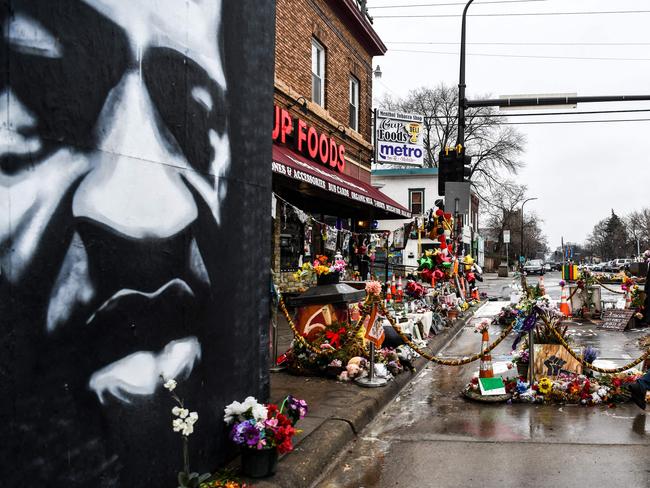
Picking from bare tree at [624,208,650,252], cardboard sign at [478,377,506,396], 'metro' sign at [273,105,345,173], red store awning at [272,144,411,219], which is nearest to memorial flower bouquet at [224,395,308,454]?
cardboard sign at [478,377,506,396]

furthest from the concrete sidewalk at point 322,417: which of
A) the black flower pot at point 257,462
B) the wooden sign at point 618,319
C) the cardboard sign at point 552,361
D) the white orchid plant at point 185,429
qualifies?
the wooden sign at point 618,319

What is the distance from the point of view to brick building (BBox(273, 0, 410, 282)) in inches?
529

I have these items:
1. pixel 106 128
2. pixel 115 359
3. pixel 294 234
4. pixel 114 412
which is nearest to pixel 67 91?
pixel 106 128

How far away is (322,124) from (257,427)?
1302 centimetres

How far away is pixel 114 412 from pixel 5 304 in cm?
97

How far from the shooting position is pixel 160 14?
3652mm

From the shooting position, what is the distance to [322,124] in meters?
16.3

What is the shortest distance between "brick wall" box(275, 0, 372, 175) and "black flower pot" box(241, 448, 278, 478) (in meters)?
10.3

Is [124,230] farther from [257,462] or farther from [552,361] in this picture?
[552,361]

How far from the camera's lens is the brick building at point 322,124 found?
13.4 metres

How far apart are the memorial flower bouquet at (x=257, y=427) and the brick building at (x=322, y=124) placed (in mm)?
6909

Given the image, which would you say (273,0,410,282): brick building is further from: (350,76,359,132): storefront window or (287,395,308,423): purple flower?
(287,395,308,423): purple flower

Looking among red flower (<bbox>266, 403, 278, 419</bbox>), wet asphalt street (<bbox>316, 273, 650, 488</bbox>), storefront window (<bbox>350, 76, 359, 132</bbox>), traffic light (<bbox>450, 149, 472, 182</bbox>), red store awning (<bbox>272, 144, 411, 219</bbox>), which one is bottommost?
wet asphalt street (<bbox>316, 273, 650, 488</bbox>)

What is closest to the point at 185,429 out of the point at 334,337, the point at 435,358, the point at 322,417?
the point at 322,417
